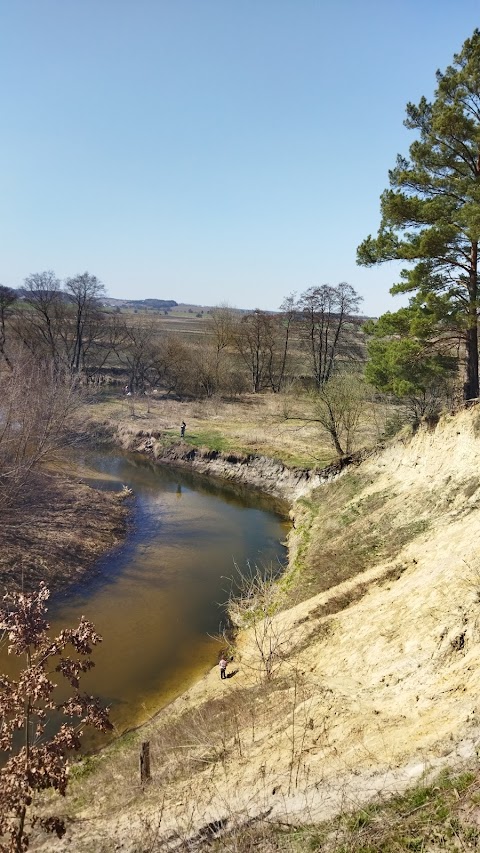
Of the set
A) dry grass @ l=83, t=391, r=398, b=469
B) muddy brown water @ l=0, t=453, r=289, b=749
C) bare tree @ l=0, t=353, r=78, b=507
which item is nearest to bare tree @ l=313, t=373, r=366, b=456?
dry grass @ l=83, t=391, r=398, b=469

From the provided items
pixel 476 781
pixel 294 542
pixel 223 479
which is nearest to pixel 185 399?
pixel 223 479

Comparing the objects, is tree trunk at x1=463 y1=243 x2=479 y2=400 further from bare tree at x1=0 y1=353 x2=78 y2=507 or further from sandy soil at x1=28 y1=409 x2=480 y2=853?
bare tree at x1=0 y1=353 x2=78 y2=507

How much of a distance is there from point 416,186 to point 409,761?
680 inches

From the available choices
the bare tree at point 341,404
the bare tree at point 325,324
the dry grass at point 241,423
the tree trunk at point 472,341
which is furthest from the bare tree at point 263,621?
the bare tree at point 325,324

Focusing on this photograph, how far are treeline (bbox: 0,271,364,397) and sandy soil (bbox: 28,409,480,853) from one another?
38096 millimetres

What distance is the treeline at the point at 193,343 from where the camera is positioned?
53.5 meters

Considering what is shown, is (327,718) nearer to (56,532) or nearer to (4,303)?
(56,532)

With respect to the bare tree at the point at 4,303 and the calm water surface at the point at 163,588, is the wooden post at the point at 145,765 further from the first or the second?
the bare tree at the point at 4,303

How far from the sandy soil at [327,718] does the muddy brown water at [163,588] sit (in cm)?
169

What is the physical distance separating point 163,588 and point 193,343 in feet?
161

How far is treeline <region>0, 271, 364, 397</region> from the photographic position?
53522 mm

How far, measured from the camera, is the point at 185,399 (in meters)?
57.1

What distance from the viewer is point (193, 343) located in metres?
65.9

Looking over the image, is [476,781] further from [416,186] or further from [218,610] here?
[416,186]
